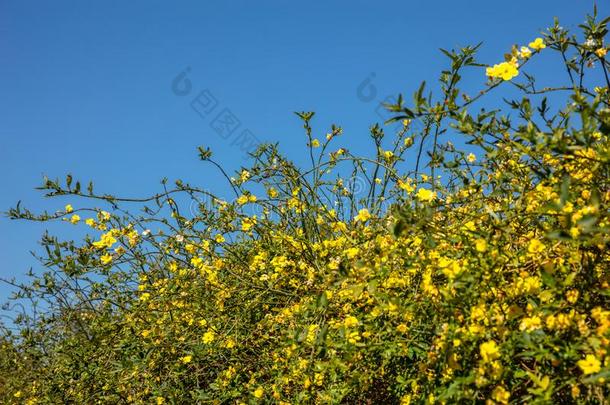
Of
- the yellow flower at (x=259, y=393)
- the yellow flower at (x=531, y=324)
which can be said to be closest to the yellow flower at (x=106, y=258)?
the yellow flower at (x=259, y=393)

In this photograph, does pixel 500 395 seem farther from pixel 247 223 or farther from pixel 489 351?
pixel 247 223

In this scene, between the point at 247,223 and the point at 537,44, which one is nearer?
the point at 537,44

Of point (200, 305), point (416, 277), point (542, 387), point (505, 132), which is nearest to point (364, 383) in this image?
point (416, 277)

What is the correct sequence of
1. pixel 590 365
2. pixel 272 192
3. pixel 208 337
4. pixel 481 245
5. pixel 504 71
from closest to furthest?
pixel 590 365
pixel 481 245
pixel 504 71
pixel 208 337
pixel 272 192

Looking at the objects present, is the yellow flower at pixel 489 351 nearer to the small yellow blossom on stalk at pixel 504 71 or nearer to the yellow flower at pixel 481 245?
the yellow flower at pixel 481 245

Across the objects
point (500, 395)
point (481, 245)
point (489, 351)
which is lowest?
point (500, 395)

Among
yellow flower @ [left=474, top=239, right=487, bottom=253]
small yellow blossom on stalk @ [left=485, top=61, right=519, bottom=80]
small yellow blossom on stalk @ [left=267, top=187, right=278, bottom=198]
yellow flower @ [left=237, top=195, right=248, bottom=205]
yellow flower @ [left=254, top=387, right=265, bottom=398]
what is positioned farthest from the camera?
small yellow blossom on stalk @ [left=267, top=187, right=278, bottom=198]

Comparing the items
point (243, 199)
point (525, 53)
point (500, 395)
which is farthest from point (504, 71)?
point (243, 199)

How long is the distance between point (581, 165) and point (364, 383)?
51.3 inches

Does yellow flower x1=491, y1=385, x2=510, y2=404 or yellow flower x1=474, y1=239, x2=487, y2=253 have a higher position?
yellow flower x1=474, y1=239, x2=487, y2=253

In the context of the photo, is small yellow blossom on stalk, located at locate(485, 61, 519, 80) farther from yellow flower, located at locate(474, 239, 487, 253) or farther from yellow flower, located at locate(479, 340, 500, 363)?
yellow flower, located at locate(479, 340, 500, 363)

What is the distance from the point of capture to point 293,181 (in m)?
3.71

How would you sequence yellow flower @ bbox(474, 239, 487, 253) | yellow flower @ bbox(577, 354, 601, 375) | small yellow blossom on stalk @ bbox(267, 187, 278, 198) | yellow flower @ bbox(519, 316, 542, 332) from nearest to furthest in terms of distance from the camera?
yellow flower @ bbox(577, 354, 601, 375), yellow flower @ bbox(519, 316, 542, 332), yellow flower @ bbox(474, 239, 487, 253), small yellow blossom on stalk @ bbox(267, 187, 278, 198)

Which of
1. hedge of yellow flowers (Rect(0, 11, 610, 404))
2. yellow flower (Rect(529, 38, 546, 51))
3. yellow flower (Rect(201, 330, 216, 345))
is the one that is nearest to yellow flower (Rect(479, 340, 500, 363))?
hedge of yellow flowers (Rect(0, 11, 610, 404))
